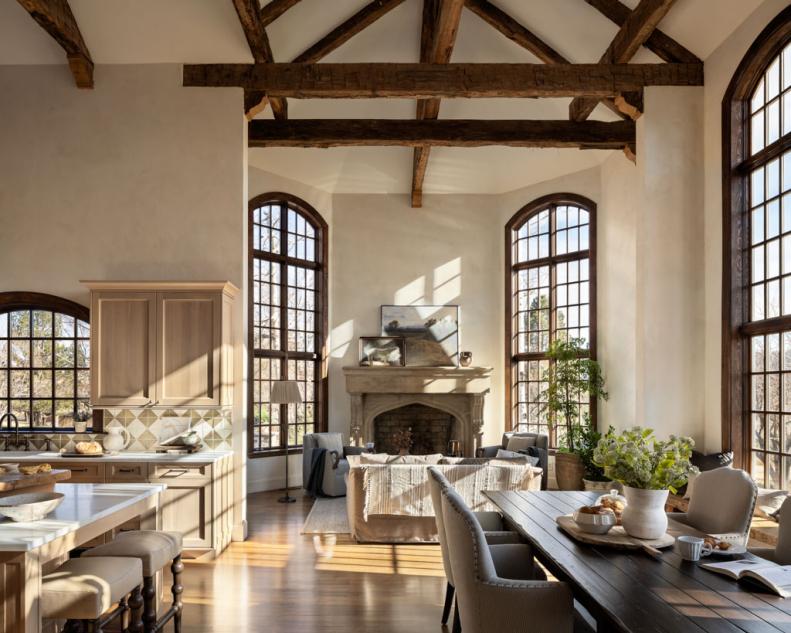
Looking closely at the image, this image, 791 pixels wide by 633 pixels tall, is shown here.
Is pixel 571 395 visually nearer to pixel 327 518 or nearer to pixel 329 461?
pixel 329 461

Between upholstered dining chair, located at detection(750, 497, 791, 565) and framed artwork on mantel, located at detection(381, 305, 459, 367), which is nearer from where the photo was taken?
upholstered dining chair, located at detection(750, 497, 791, 565)

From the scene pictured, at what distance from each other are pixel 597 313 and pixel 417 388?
2715 mm

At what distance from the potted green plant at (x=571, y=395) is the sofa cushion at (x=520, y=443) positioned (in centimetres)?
39

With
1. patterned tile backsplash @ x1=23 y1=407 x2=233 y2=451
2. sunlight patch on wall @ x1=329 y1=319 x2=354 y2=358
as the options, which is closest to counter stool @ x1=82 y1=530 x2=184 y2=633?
patterned tile backsplash @ x1=23 y1=407 x2=233 y2=451

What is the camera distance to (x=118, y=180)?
22.3 feet

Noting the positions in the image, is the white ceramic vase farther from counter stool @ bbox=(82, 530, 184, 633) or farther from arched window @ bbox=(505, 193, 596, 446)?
arched window @ bbox=(505, 193, 596, 446)

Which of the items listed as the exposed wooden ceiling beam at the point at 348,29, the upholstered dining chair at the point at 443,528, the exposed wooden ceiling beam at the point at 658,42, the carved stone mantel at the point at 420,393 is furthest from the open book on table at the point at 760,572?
the carved stone mantel at the point at 420,393

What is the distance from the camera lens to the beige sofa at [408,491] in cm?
636

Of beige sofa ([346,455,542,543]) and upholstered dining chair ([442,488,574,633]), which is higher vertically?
upholstered dining chair ([442,488,574,633])

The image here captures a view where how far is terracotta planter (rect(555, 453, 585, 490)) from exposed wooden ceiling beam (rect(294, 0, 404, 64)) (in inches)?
220

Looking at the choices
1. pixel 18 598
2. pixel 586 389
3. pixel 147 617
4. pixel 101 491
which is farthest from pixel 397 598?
pixel 586 389

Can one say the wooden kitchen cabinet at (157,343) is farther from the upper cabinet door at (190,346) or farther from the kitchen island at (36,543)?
the kitchen island at (36,543)

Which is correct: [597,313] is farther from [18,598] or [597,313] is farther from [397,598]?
[18,598]

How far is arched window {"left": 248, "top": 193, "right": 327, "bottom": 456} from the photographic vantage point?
9.73 meters
